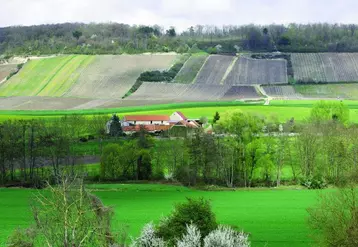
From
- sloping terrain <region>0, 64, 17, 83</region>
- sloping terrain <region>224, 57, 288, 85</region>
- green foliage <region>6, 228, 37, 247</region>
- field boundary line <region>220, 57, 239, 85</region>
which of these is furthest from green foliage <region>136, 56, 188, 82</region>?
green foliage <region>6, 228, 37, 247</region>

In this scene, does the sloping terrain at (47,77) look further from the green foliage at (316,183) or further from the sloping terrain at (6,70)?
the green foliage at (316,183)

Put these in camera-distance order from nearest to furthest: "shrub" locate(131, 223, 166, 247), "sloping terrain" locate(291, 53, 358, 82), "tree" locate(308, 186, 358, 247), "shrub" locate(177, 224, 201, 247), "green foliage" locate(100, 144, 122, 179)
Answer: "shrub" locate(177, 224, 201, 247) < "tree" locate(308, 186, 358, 247) < "shrub" locate(131, 223, 166, 247) < "green foliage" locate(100, 144, 122, 179) < "sloping terrain" locate(291, 53, 358, 82)

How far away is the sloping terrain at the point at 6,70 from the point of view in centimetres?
15610

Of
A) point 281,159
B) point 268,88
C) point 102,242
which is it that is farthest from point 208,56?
point 102,242

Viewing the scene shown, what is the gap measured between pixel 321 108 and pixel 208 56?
3376 inches

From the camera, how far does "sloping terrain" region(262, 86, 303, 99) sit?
126 meters

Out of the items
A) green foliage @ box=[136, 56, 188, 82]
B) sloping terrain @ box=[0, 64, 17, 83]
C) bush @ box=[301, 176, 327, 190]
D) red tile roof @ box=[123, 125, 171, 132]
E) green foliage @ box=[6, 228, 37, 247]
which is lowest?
bush @ box=[301, 176, 327, 190]

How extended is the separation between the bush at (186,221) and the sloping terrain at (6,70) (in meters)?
139

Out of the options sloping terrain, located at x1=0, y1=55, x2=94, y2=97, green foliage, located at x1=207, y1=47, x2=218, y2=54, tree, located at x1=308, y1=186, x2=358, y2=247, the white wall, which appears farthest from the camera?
green foliage, located at x1=207, y1=47, x2=218, y2=54

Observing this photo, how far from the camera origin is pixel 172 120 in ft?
305

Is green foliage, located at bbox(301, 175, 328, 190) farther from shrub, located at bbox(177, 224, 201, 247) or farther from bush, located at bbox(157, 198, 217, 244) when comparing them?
shrub, located at bbox(177, 224, 201, 247)

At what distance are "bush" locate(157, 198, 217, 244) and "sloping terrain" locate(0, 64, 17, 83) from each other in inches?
5481

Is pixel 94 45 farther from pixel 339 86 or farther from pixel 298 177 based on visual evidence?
pixel 298 177

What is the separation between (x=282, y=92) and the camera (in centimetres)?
13062
